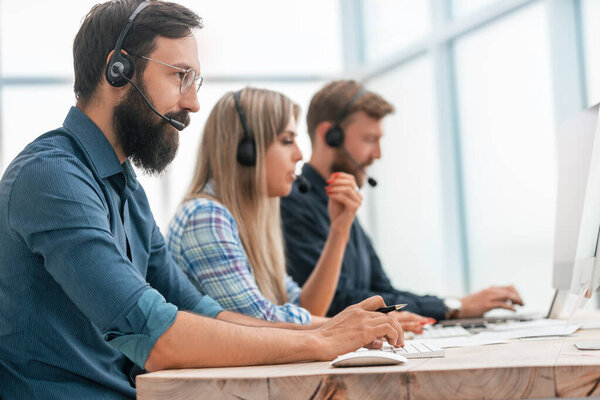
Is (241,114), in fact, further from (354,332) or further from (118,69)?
(354,332)

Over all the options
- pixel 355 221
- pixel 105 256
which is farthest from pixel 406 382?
pixel 355 221

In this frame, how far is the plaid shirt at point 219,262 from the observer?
5.00 feet

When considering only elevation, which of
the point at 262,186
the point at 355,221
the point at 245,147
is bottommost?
the point at 355,221

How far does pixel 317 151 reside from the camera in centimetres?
255

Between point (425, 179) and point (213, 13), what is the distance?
189 centimetres

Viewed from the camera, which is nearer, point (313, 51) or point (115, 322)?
point (115, 322)

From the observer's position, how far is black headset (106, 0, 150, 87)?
1.21 metres

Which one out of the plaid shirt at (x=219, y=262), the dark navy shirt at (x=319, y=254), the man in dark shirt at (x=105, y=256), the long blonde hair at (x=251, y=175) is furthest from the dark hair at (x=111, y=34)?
the dark navy shirt at (x=319, y=254)

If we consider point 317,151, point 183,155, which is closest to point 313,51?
point 183,155

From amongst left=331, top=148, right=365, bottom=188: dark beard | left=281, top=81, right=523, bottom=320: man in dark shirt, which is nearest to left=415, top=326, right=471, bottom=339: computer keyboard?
left=281, top=81, right=523, bottom=320: man in dark shirt

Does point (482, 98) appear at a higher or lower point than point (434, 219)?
higher

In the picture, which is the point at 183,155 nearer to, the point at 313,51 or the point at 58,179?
the point at 313,51

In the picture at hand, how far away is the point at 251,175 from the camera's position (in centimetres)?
186

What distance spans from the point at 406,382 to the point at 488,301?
3.82 ft
